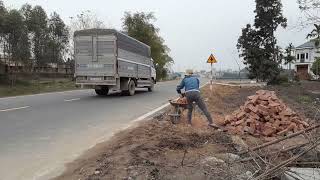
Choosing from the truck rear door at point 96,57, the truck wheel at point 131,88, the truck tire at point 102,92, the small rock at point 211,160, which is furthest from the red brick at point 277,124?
the truck tire at point 102,92

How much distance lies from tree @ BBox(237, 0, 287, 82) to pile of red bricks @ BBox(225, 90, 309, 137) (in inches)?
1525

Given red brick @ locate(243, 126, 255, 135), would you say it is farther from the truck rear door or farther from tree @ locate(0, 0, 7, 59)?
tree @ locate(0, 0, 7, 59)

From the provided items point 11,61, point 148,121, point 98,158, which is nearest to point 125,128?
point 148,121

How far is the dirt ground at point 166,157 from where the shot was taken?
6836 mm

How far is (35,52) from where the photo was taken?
2048 inches

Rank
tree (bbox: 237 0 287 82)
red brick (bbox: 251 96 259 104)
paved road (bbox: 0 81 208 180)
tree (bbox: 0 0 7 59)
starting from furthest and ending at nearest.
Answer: tree (bbox: 237 0 287 82), tree (bbox: 0 0 7 59), red brick (bbox: 251 96 259 104), paved road (bbox: 0 81 208 180)

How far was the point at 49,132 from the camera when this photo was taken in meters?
11.6

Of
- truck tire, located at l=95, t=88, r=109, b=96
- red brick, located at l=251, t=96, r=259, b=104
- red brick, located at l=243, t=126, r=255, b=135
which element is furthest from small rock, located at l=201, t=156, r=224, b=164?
truck tire, located at l=95, t=88, r=109, b=96

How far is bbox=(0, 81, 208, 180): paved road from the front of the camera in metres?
7.93

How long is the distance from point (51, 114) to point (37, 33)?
39830 millimetres

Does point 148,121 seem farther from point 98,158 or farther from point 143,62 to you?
point 143,62

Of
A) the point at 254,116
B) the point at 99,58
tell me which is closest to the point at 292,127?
the point at 254,116

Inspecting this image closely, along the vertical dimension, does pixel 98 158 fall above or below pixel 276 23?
below

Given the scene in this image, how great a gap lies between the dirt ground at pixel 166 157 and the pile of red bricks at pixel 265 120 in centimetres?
62
